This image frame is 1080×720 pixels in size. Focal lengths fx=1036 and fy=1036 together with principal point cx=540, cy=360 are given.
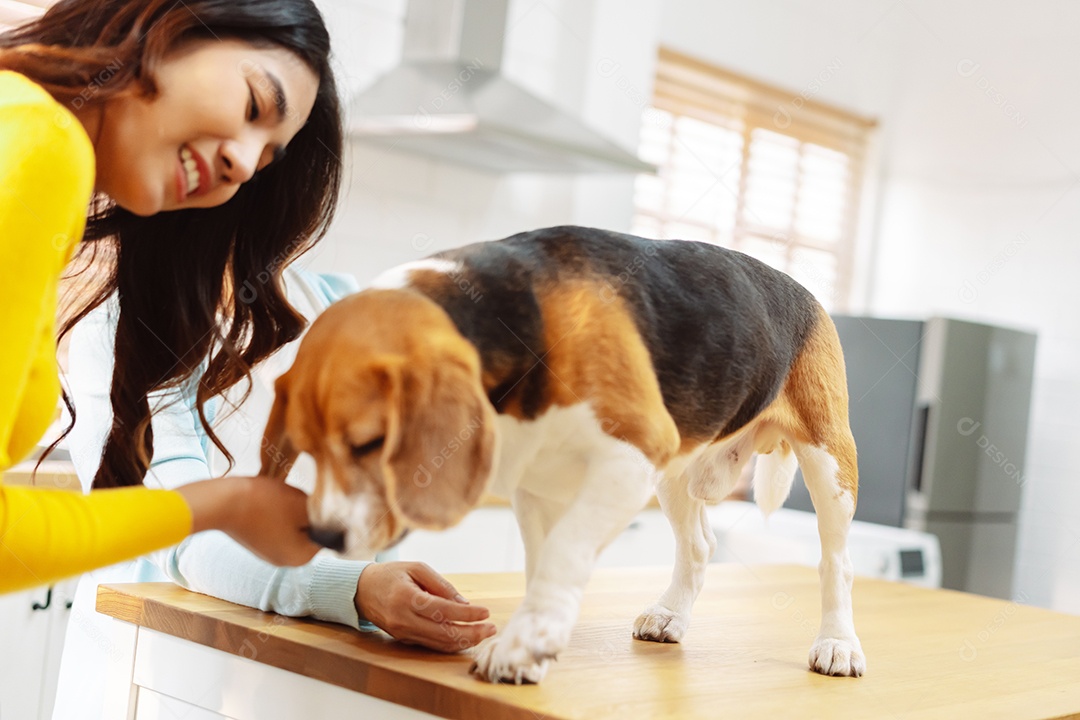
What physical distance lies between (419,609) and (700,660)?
0.26 m

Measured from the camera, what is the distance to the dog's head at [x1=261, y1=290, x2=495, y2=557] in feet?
2.26

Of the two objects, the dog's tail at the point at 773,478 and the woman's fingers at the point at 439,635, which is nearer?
the woman's fingers at the point at 439,635

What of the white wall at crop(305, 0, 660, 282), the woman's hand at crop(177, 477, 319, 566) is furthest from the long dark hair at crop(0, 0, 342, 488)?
the white wall at crop(305, 0, 660, 282)

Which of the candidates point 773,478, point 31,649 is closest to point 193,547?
point 773,478

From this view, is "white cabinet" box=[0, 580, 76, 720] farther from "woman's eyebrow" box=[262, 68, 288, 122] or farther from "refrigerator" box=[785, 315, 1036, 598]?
"refrigerator" box=[785, 315, 1036, 598]

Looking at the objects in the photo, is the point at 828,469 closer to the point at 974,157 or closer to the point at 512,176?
the point at 512,176

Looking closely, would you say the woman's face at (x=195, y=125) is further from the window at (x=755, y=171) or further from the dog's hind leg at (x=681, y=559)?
the window at (x=755, y=171)

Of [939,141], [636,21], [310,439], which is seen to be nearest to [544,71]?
[636,21]

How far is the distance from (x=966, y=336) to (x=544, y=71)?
1591 millimetres

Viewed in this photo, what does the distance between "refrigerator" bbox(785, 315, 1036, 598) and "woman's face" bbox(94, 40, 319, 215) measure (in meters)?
2.67

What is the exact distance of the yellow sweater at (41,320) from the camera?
0.64 meters

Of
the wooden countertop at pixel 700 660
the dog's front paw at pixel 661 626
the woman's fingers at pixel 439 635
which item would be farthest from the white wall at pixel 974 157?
the woman's fingers at pixel 439 635

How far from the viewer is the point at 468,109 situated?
2492mm

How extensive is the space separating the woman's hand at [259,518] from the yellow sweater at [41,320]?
3 centimetres
